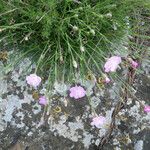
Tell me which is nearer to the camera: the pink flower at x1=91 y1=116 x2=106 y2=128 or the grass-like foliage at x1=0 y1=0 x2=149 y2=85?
A: the pink flower at x1=91 y1=116 x2=106 y2=128

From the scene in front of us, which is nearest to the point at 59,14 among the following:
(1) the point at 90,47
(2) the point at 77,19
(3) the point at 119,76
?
(2) the point at 77,19

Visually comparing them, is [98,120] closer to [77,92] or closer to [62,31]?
[77,92]

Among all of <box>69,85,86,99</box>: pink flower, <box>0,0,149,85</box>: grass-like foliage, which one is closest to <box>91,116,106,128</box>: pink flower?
<box>69,85,86,99</box>: pink flower

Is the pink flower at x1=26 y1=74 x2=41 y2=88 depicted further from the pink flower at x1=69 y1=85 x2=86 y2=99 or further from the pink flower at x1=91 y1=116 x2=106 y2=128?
the pink flower at x1=91 y1=116 x2=106 y2=128

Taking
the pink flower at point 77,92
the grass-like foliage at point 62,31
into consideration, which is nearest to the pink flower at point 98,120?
the pink flower at point 77,92

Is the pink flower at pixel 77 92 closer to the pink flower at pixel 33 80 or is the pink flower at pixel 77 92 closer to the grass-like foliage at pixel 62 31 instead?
the grass-like foliage at pixel 62 31

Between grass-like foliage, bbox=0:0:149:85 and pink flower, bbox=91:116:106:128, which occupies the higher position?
grass-like foliage, bbox=0:0:149:85

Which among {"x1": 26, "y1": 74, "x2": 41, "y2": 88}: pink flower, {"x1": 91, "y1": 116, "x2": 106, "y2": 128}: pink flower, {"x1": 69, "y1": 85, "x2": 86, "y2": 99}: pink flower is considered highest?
{"x1": 26, "y1": 74, "x2": 41, "y2": 88}: pink flower
